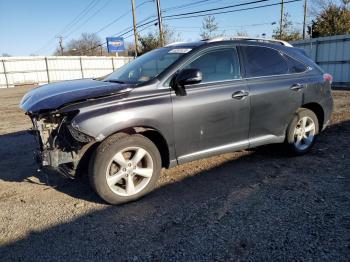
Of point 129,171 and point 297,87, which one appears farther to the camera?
point 297,87

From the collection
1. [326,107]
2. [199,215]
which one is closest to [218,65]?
[199,215]

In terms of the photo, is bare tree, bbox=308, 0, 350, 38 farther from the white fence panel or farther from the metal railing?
the white fence panel

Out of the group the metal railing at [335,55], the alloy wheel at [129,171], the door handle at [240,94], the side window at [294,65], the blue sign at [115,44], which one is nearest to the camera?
the alloy wheel at [129,171]

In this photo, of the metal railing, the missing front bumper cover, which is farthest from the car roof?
the metal railing

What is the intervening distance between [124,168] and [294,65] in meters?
3.08

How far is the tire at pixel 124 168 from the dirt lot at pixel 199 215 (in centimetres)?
16

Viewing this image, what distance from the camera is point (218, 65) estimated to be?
4.25 meters

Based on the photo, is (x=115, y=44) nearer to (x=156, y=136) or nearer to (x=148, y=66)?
(x=148, y=66)

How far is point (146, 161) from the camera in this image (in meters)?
3.77

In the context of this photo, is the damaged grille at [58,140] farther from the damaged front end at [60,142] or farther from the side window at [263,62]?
the side window at [263,62]

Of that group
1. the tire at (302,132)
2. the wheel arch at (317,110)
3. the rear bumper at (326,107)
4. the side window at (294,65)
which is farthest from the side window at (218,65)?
the rear bumper at (326,107)

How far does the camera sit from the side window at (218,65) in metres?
4.12

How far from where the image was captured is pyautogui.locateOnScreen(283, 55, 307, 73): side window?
4904 millimetres

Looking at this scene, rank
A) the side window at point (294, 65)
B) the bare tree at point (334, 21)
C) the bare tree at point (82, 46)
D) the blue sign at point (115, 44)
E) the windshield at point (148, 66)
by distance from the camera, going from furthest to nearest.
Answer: the bare tree at point (82, 46)
the blue sign at point (115, 44)
the bare tree at point (334, 21)
the side window at point (294, 65)
the windshield at point (148, 66)
